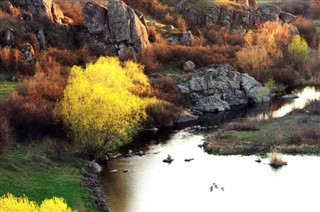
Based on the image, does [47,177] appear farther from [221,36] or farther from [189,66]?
[221,36]

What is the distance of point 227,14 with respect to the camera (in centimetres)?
11862

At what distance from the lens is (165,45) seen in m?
101

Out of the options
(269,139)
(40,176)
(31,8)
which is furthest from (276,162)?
(31,8)

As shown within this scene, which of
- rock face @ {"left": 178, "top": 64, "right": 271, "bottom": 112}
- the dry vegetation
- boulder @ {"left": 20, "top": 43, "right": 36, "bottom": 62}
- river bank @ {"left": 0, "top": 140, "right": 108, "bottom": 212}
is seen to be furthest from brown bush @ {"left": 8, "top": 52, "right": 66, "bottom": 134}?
the dry vegetation

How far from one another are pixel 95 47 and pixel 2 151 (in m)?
47.9

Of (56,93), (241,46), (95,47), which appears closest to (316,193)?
(56,93)

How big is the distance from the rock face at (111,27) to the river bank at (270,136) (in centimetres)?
3160

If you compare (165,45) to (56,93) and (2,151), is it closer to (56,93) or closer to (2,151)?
(56,93)

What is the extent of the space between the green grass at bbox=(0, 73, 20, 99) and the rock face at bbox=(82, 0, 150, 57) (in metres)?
21.8

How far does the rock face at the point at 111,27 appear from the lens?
93.5 metres

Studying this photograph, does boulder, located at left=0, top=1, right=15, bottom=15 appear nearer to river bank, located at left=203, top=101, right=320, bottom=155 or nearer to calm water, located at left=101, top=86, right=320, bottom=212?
calm water, located at left=101, top=86, right=320, bottom=212

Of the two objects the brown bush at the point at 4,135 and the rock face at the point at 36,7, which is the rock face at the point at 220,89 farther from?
the brown bush at the point at 4,135

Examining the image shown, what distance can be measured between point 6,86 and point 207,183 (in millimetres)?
35393

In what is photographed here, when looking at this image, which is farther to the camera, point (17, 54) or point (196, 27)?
point (196, 27)
